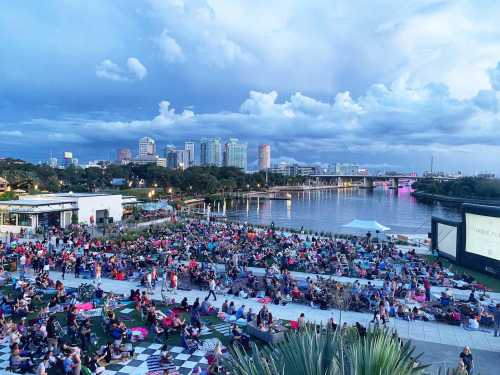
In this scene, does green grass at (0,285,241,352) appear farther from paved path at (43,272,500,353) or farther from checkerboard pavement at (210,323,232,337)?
paved path at (43,272,500,353)

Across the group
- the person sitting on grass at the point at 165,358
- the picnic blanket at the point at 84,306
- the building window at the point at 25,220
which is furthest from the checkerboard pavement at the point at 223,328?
the building window at the point at 25,220

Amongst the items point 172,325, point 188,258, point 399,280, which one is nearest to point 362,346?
point 172,325

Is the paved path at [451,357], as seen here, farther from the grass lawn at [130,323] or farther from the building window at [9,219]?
the building window at [9,219]

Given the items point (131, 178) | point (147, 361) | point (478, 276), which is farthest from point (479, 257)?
point (131, 178)

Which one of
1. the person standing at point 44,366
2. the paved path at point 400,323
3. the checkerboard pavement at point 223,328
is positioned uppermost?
the person standing at point 44,366

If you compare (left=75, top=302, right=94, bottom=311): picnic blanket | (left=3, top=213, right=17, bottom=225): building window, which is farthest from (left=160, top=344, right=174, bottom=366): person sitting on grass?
(left=3, top=213, right=17, bottom=225): building window

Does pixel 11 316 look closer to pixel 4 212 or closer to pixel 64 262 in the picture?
pixel 64 262
